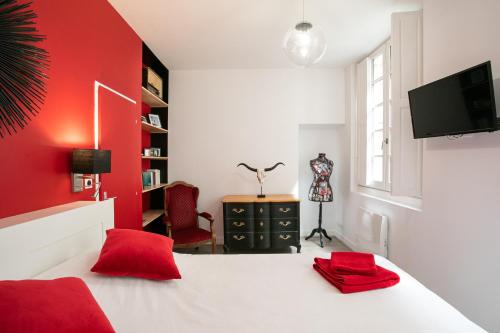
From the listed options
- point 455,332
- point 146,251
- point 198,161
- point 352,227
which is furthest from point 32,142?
point 352,227

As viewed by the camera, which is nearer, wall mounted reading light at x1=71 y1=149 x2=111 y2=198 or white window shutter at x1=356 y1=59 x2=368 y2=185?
wall mounted reading light at x1=71 y1=149 x2=111 y2=198

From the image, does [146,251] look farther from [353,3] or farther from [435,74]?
[353,3]

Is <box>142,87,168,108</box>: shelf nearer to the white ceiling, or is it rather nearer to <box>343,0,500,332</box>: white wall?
the white ceiling

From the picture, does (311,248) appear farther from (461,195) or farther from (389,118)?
(461,195)

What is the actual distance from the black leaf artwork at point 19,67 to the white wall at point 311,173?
3.45 m

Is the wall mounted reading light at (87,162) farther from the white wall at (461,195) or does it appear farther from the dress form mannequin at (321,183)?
the dress form mannequin at (321,183)

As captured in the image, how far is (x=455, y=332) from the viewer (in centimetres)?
96

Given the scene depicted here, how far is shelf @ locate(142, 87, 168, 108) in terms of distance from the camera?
3199 millimetres

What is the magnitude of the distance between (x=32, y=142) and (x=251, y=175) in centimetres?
282

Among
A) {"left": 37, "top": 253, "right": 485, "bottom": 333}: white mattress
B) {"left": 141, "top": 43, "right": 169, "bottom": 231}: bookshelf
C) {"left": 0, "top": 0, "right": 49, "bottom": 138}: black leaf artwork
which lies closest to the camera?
{"left": 37, "top": 253, "right": 485, "bottom": 333}: white mattress

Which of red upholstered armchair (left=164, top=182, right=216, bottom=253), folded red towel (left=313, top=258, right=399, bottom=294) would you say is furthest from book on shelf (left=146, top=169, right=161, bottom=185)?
folded red towel (left=313, top=258, right=399, bottom=294)

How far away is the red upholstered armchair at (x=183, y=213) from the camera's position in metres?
3.23

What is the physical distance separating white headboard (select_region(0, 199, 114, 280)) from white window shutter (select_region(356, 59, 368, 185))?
3.25 meters

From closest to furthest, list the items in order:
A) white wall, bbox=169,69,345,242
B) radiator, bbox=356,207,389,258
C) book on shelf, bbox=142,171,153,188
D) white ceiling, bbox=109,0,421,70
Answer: white ceiling, bbox=109,0,421,70, radiator, bbox=356,207,389,258, book on shelf, bbox=142,171,153,188, white wall, bbox=169,69,345,242
